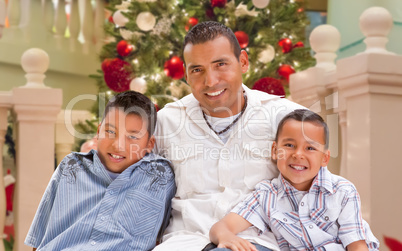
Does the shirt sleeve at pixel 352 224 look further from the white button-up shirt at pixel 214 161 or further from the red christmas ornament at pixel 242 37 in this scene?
the red christmas ornament at pixel 242 37

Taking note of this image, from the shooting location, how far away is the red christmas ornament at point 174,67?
3194mm

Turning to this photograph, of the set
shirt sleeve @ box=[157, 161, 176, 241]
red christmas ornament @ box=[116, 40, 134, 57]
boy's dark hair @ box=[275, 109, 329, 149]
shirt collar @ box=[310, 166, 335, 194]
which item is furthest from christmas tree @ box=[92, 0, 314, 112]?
shirt collar @ box=[310, 166, 335, 194]

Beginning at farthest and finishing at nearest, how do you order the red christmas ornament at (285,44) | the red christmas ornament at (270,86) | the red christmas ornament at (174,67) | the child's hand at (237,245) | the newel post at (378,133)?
the red christmas ornament at (285,44)
the red christmas ornament at (174,67)
the red christmas ornament at (270,86)
the newel post at (378,133)
the child's hand at (237,245)

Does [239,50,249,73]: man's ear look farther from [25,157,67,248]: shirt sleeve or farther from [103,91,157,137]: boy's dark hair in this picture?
[25,157,67,248]: shirt sleeve

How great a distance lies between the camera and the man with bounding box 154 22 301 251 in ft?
5.58

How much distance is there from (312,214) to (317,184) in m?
0.09


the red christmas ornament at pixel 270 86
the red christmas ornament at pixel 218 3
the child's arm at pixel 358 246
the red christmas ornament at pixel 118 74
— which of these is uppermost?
the red christmas ornament at pixel 218 3

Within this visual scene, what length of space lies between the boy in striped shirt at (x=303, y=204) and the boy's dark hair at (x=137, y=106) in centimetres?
41

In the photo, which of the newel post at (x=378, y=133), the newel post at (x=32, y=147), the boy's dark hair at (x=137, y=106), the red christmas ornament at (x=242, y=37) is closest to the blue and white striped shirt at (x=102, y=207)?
the boy's dark hair at (x=137, y=106)

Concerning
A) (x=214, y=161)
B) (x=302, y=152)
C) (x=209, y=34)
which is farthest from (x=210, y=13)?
(x=302, y=152)

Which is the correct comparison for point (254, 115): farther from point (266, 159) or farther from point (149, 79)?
point (149, 79)

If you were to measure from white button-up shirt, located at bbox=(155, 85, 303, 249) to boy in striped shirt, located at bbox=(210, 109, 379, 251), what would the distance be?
83 mm

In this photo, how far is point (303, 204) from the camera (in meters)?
1.58

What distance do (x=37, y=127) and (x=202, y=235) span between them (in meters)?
1.33
